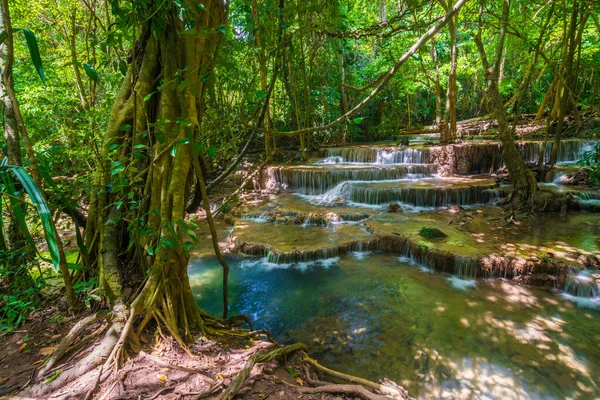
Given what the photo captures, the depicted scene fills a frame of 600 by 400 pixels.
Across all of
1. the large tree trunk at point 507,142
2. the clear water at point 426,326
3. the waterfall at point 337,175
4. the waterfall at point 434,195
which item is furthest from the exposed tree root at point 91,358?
the waterfall at point 337,175

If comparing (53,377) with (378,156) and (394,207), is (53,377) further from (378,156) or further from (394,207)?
(378,156)

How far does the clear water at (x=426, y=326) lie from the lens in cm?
311

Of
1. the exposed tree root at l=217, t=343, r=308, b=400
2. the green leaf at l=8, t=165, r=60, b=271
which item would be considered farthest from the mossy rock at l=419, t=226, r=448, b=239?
the green leaf at l=8, t=165, r=60, b=271

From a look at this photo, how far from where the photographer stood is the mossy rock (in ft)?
20.0

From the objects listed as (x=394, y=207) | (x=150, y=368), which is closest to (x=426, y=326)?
(x=150, y=368)

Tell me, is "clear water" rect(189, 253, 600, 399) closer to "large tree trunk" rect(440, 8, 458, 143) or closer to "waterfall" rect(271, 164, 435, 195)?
"waterfall" rect(271, 164, 435, 195)

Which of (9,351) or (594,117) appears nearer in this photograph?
(9,351)

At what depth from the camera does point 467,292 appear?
15.6 ft

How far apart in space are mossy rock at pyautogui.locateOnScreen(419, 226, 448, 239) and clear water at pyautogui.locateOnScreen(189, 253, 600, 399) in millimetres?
831

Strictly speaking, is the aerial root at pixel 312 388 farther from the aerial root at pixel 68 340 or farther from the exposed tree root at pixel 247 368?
the aerial root at pixel 68 340

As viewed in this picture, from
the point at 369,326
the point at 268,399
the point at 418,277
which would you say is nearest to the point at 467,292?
the point at 418,277

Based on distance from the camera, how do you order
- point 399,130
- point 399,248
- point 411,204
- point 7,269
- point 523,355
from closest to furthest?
point 7,269 → point 523,355 → point 399,248 → point 411,204 → point 399,130

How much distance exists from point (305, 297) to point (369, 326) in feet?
3.90

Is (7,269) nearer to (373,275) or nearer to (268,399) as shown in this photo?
(268,399)
